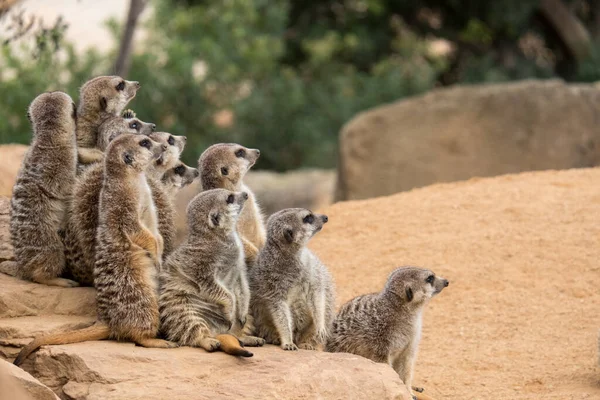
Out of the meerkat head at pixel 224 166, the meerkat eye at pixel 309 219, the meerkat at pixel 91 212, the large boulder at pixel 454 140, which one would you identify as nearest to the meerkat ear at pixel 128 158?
the meerkat at pixel 91 212

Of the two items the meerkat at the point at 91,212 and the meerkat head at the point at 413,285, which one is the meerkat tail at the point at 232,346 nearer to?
the meerkat at the point at 91,212

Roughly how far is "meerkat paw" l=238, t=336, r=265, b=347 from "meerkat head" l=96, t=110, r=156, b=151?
109cm

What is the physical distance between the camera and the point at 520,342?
19.3 feet

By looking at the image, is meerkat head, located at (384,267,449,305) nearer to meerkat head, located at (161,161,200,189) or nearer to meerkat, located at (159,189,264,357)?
meerkat, located at (159,189,264,357)

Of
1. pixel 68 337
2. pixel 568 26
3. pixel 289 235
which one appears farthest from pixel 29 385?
pixel 568 26

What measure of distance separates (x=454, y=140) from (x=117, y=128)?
266 inches

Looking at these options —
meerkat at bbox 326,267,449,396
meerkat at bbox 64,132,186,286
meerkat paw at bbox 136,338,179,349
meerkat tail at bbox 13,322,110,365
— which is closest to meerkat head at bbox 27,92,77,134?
meerkat at bbox 64,132,186,286

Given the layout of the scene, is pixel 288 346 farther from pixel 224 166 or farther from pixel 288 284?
pixel 224 166

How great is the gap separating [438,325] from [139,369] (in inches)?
99.8

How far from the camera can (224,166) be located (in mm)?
5086

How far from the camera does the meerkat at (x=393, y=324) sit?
4922mm

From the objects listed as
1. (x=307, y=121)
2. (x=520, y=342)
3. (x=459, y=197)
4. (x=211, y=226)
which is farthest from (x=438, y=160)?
(x=211, y=226)

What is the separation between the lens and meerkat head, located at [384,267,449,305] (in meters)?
4.94

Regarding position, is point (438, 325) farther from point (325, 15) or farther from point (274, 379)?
point (325, 15)
